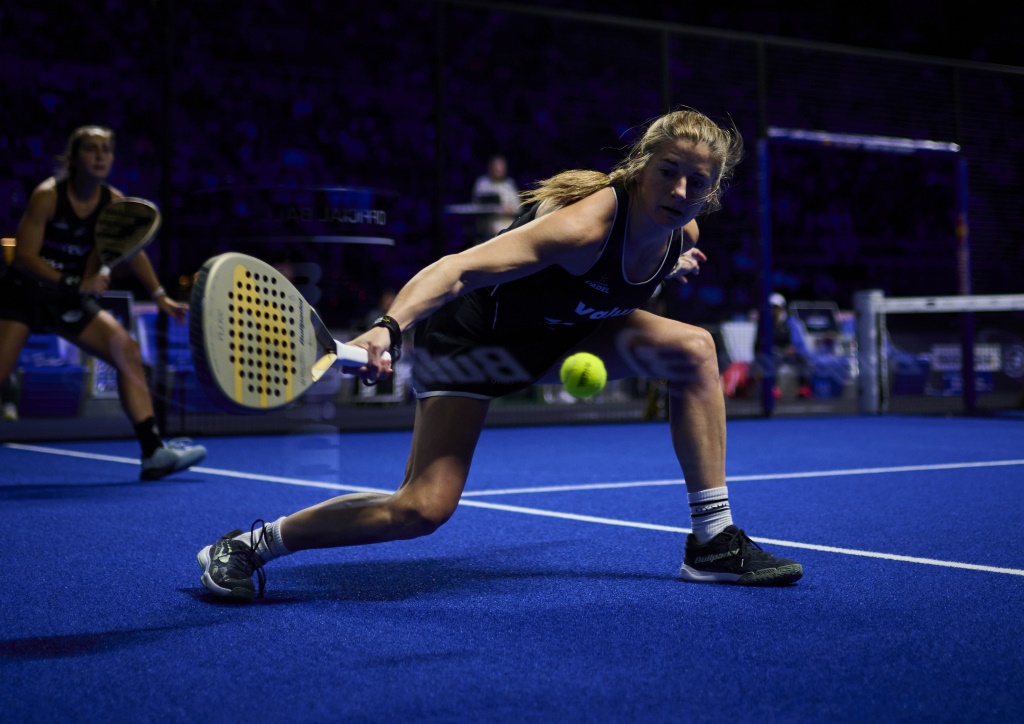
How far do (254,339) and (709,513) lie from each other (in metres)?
1.46

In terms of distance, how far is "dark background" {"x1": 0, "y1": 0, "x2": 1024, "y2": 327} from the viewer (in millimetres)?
10000

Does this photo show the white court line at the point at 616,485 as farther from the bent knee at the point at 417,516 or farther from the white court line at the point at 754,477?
the bent knee at the point at 417,516

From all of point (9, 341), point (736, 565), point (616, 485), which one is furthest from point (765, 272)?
point (736, 565)

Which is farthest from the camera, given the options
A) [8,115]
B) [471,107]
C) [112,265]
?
[471,107]

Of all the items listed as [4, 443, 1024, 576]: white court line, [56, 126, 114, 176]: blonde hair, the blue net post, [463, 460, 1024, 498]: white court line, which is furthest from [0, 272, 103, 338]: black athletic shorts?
the blue net post

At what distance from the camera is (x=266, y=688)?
1.94 m

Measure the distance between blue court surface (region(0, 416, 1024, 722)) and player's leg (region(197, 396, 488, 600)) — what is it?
11cm

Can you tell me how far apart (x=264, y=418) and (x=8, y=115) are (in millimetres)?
3442

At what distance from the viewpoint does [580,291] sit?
9.04ft

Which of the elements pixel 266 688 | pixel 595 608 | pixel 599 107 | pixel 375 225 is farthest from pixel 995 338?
pixel 266 688

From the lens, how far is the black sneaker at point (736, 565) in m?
2.82

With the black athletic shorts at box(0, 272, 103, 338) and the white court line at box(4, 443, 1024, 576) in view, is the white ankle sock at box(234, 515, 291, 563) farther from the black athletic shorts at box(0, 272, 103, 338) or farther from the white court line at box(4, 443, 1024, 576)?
the black athletic shorts at box(0, 272, 103, 338)

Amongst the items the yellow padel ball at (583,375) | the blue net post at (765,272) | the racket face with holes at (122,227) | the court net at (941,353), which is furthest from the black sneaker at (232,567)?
the court net at (941,353)

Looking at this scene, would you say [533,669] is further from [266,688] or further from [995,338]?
Answer: [995,338]
